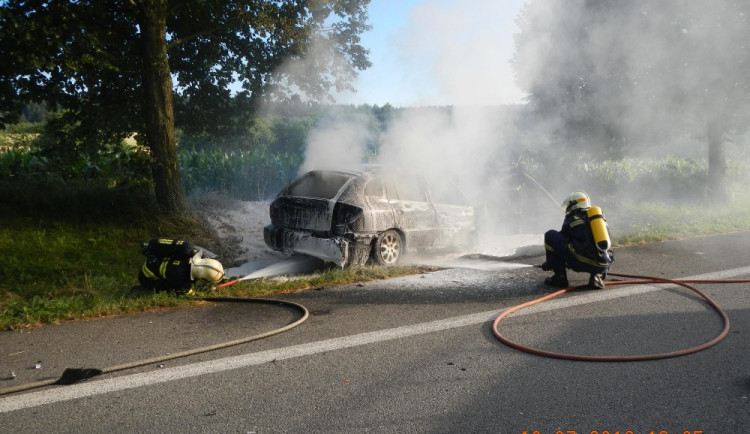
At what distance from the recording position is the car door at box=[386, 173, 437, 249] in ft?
27.8

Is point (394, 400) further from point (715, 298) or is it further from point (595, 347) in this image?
point (715, 298)

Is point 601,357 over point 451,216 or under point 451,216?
under

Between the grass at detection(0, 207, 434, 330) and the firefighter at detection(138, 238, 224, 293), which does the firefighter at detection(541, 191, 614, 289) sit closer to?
the grass at detection(0, 207, 434, 330)

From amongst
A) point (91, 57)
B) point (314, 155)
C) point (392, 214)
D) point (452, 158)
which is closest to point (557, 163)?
point (452, 158)

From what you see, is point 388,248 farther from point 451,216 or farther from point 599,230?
point 599,230

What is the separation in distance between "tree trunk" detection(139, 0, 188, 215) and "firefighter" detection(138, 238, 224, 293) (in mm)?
3899

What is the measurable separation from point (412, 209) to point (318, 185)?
4.90ft

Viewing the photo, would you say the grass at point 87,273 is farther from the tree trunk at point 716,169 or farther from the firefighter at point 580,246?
the tree trunk at point 716,169

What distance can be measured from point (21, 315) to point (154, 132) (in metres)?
5.06

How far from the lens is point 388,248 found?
8320 millimetres

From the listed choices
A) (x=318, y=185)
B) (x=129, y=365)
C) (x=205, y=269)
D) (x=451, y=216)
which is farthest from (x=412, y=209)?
(x=129, y=365)

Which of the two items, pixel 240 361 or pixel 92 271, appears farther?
pixel 92 271

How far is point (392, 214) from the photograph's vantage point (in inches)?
326

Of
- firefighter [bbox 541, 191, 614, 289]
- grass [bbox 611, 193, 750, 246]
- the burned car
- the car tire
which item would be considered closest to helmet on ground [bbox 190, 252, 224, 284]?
the burned car
